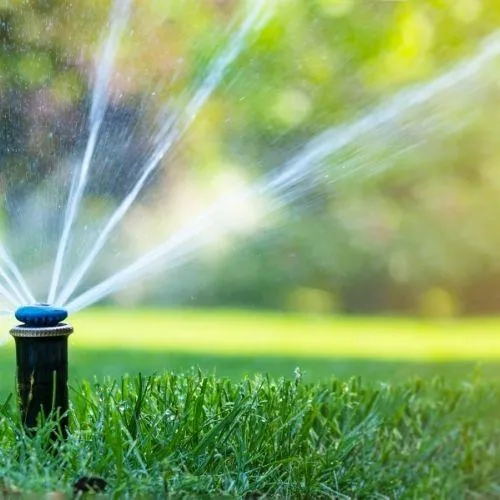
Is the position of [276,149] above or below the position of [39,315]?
above

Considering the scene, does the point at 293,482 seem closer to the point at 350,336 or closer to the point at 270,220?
the point at 350,336

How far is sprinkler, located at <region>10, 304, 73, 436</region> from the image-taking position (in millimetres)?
2637

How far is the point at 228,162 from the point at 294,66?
0.78 metres

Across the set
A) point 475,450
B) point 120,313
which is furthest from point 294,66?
point 475,450

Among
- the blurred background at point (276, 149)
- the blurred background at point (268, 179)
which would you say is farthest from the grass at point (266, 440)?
the blurred background at point (276, 149)

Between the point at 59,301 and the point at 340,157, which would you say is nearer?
the point at 59,301

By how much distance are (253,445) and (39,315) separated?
0.63 meters

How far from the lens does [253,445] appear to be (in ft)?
9.11

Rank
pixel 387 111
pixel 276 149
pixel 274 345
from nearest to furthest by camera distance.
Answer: pixel 387 111 → pixel 274 345 → pixel 276 149

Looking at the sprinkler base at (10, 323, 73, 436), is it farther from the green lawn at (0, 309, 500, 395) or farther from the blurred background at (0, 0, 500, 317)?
the blurred background at (0, 0, 500, 317)

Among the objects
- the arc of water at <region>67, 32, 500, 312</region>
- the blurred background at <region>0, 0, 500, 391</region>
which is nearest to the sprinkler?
the arc of water at <region>67, 32, 500, 312</region>

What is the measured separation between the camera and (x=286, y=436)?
285 centimetres

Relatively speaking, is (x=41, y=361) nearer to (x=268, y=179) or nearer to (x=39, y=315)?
(x=39, y=315)

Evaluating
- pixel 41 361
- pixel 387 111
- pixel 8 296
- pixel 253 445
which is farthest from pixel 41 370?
pixel 387 111
